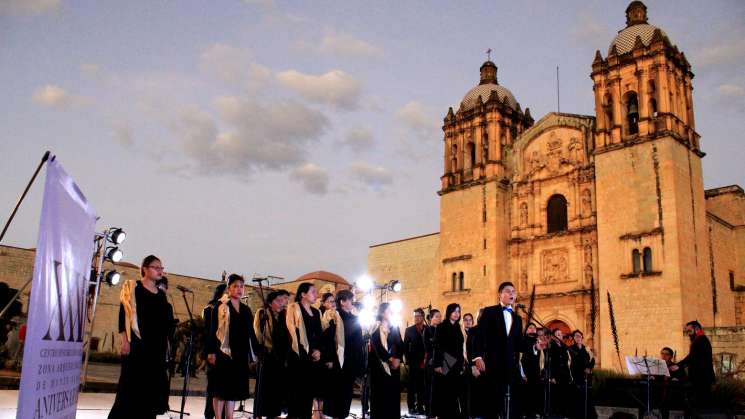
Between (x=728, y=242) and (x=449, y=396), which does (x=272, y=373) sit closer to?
(x=449, y=396)

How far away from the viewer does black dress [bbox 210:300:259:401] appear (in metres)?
7.02

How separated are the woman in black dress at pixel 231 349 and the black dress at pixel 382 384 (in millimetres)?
2316

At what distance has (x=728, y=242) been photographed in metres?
25.6

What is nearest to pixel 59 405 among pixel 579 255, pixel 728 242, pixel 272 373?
pixel 272 373

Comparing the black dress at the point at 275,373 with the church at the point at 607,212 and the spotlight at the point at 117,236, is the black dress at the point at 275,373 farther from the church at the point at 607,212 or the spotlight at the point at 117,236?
the church at the point at 607,212

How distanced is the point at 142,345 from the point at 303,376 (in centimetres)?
230

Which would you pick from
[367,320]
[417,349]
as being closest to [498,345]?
[417,349]

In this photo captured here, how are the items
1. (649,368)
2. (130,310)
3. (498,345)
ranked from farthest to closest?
(649,368), (498,345), (130,310)

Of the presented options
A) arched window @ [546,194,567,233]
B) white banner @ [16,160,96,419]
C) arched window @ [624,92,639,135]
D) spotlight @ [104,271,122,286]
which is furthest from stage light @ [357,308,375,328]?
arched window @ [624,92,639,135]

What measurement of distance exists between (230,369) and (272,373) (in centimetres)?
110

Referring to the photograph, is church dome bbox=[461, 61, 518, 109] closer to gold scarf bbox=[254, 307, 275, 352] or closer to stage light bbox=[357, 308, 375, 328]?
stage light bbox=[357, 308, 375, 328]

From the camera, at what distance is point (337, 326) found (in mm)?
8195

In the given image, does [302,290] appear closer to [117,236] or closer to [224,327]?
[224,327]

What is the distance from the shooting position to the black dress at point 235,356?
23.0 feet
